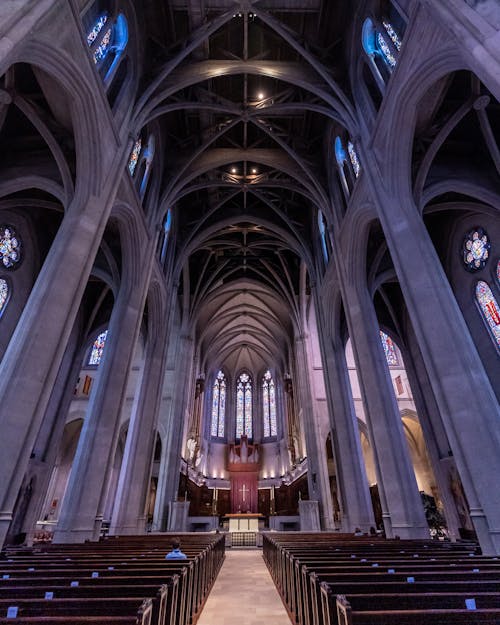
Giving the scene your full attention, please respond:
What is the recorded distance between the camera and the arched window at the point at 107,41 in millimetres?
8734

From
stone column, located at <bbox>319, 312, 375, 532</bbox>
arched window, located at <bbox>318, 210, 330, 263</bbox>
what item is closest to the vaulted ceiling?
arched window, located at <bbox>318, 210, 330, 263</bbox>

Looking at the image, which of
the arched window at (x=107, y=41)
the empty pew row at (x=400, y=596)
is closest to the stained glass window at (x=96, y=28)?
the arched window at (x=107, y=41)

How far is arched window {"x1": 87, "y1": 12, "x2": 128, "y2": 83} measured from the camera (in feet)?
28.7

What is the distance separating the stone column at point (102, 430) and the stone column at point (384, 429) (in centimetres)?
718

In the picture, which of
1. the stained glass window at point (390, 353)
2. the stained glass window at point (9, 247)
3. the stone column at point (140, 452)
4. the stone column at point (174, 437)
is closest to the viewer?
the stained glass window at point (9, 247)

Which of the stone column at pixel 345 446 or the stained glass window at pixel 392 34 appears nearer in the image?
the stained glass window at pixel 392 34

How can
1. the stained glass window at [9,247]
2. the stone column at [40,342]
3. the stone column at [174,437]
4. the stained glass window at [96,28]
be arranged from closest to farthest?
the stone column at [40,342] → the stained glass window at [96,28] → the stained glass window at [9,247] → the stone column at [174,437]

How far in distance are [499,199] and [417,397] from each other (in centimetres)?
833

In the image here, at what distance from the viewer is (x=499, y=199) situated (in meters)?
9.36

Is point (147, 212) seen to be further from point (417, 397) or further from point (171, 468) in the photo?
point (417, 397)

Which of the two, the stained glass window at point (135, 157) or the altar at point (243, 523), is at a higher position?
the stained glass window at point (135, 157)

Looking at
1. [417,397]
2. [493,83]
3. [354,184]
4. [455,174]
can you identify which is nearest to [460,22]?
[493,83]

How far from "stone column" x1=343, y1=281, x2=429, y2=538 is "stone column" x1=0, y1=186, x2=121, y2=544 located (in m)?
8.02

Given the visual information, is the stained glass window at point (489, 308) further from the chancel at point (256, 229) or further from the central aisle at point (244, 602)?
the central aisle at point (244, 602)
